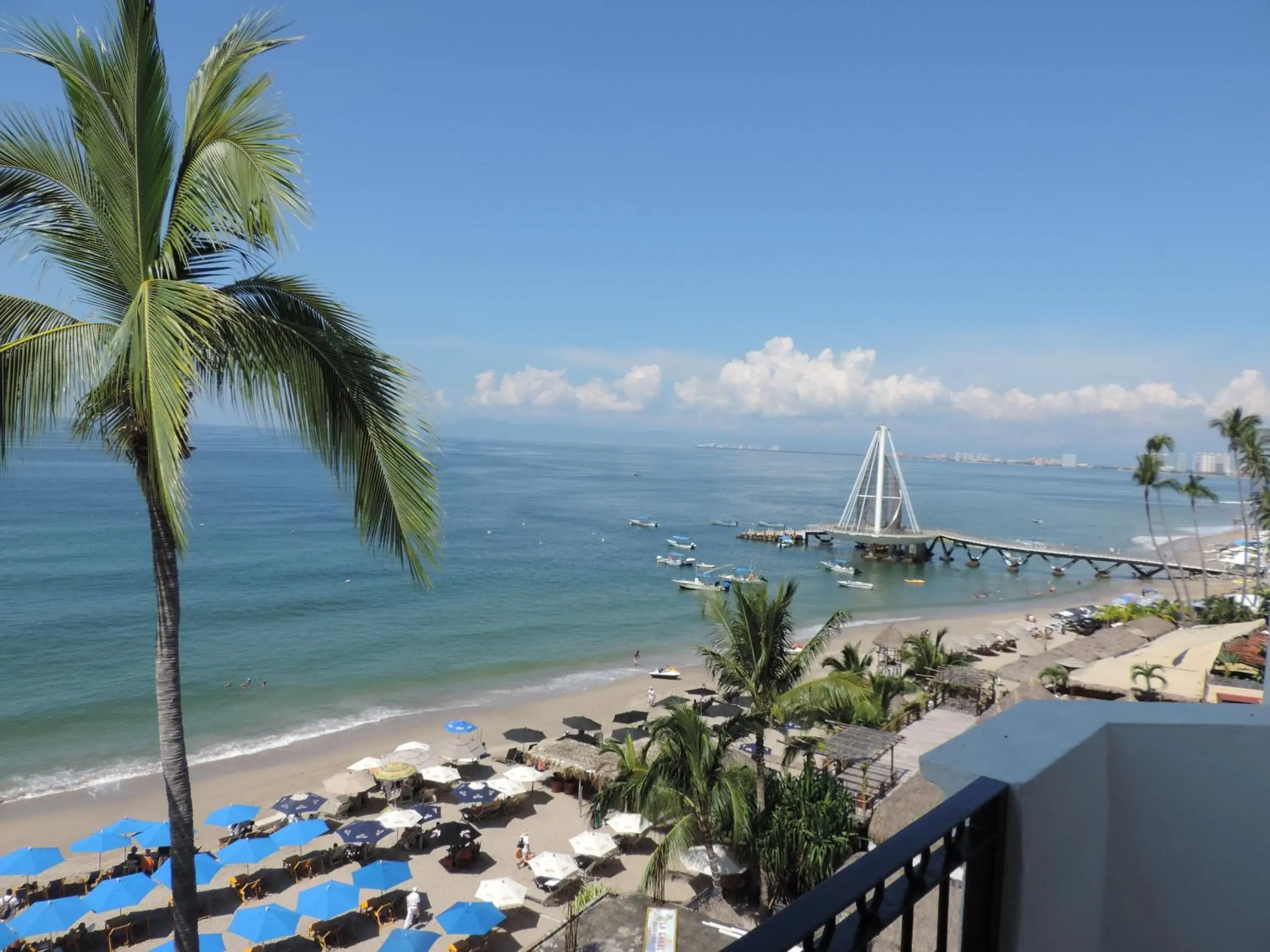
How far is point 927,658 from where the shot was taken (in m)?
21.8

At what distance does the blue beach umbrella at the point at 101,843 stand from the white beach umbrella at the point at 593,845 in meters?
7.70

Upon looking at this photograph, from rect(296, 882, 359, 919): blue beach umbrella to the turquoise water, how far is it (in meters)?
7.24

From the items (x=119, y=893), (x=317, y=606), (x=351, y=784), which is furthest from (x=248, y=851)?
(x=317, y=606)

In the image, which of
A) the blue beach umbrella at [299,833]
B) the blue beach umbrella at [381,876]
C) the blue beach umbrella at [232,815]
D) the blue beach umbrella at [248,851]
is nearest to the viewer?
the blue beach umbrella at [381,876]

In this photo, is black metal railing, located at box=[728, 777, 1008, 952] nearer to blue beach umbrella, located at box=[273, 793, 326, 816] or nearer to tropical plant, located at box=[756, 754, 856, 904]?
tropical plant, located at box=[756, 754, 856, 904]

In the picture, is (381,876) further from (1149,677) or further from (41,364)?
(1149,677)

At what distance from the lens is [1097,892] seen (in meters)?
2.28

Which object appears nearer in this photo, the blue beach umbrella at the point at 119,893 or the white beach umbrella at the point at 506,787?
the blue beach umbrella at the point at 119,893

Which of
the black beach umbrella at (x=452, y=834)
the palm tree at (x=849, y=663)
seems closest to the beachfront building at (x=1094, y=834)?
the black beach umbrella at (x=452, y=834)

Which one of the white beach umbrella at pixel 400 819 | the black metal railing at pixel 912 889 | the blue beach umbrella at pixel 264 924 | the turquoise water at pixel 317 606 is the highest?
the black metal railing at pixel 912 889

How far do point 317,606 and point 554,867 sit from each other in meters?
26.4

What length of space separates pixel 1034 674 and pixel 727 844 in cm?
1405

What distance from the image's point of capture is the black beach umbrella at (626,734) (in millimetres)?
19719

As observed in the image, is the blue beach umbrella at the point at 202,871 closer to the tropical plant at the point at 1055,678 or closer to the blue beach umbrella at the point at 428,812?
the blue beach umbrella at the point at 428,812
